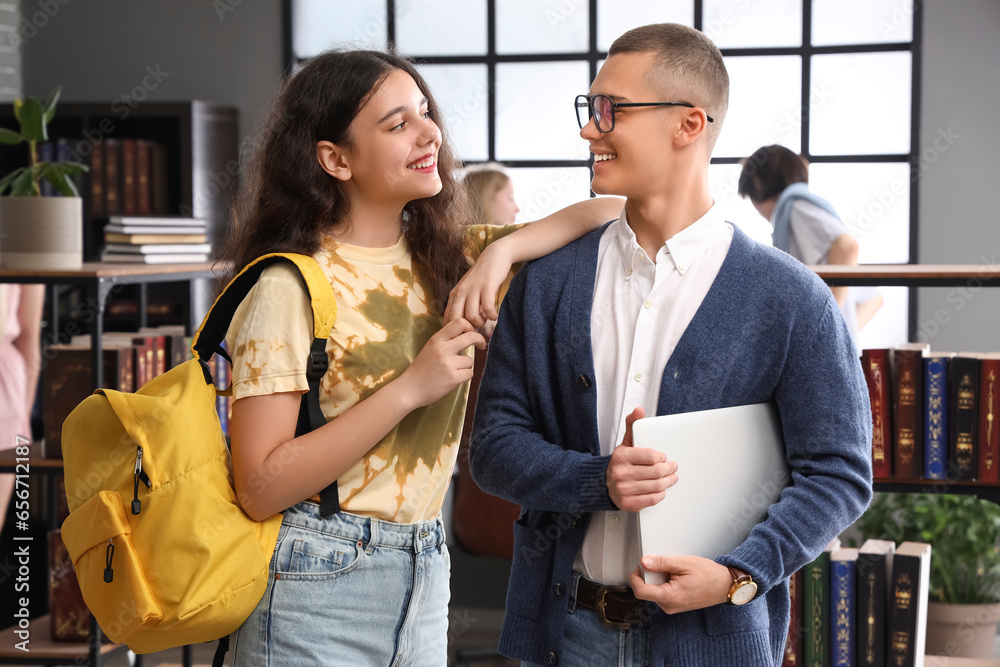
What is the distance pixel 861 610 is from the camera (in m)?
2.03

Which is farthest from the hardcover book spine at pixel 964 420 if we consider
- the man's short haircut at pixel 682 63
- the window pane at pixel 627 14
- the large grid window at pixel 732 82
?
the window pane at pixel 627 14

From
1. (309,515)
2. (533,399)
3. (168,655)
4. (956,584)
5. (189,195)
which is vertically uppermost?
(189,195)

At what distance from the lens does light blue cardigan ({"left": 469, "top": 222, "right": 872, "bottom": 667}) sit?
1.11 m

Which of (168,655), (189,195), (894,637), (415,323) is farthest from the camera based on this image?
(189,195)

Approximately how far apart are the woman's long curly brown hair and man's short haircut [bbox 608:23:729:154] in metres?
0.37

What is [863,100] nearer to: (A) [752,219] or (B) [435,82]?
(A) [752,219]

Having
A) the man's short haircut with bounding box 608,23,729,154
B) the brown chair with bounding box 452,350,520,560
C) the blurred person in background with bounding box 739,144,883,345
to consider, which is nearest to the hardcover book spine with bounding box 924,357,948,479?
the man's short haircut with bounding box 608,23,729,154

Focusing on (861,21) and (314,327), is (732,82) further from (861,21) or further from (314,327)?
(314,327)

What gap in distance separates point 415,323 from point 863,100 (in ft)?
13.1

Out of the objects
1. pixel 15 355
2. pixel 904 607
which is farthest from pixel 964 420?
pixel 15 355

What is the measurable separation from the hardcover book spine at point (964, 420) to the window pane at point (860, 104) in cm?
306

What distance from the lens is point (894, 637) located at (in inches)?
78.9

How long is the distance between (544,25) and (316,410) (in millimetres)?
4062

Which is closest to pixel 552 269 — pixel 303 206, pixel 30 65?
pixel 303 206
